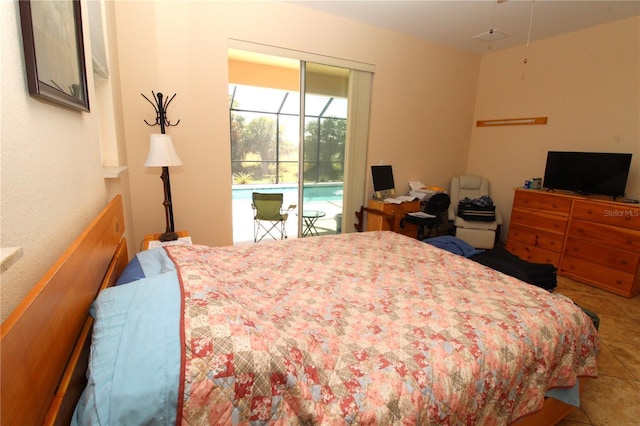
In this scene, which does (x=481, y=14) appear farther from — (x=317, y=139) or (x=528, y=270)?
(x=528, y=270)

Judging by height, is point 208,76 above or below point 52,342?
above

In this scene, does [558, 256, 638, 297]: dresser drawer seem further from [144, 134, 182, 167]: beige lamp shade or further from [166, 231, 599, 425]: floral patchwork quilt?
[144, 134, 182, 167]: beige lamp shade

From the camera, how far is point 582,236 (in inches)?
132

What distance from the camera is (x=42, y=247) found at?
30.6 inches

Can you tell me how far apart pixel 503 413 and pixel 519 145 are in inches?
162

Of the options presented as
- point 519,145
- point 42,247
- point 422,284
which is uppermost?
point 519,145

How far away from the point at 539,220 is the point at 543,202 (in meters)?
0.23

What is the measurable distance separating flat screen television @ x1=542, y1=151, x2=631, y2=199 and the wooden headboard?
4565 millimetres

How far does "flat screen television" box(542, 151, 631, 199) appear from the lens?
3.19 meters

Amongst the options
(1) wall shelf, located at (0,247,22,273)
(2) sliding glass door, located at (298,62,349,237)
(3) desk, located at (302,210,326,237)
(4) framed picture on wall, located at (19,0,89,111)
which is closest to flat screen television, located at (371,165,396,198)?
(2) sliding glass door, located at (298,62,349,237)

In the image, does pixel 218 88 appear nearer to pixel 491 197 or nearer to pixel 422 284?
pixel 422 284

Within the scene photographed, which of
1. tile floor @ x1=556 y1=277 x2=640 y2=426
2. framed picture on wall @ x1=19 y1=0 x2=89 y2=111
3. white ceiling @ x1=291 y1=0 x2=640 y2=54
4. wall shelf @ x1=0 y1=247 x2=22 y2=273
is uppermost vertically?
white ceiling @ x1=291 y1=0 x2=640 y2=54

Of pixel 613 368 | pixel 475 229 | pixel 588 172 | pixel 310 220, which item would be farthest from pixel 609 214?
pixel 310 220

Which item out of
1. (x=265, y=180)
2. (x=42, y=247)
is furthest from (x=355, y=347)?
(x=265, y=180)
